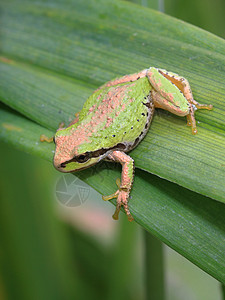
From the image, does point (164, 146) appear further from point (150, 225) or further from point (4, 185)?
point (4, 185)

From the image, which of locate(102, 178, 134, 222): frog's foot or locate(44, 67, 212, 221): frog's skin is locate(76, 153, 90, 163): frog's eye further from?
locate(102, 178, 134, 222): frog's foot

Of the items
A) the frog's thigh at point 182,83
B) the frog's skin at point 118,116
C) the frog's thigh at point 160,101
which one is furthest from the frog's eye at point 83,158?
the frog's thigh at point 182,83

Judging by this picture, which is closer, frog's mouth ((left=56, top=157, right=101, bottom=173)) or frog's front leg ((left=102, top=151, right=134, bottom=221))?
frog's front leg ((left=102, top=151, right=134, bottom=221))

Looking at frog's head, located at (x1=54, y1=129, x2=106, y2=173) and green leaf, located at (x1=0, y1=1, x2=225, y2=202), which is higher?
green leaf, located at (x1=0, y1=1, x2=225, y2=202)

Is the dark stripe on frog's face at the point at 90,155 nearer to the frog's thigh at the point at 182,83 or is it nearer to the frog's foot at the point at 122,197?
the frog's foot at the point at 122,197

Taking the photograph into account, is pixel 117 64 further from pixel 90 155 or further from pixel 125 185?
pixel 125 185

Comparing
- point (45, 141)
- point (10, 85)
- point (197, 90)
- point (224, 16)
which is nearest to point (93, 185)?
point (45, 141)

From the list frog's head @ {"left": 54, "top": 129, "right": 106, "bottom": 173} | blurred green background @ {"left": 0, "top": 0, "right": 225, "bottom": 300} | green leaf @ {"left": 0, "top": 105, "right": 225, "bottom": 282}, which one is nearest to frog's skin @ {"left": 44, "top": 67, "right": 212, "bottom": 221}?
frog's head @ {"left": 54, "top": 129, "right": 106, "bottom": 173}

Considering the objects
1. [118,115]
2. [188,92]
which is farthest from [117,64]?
[188,92]
